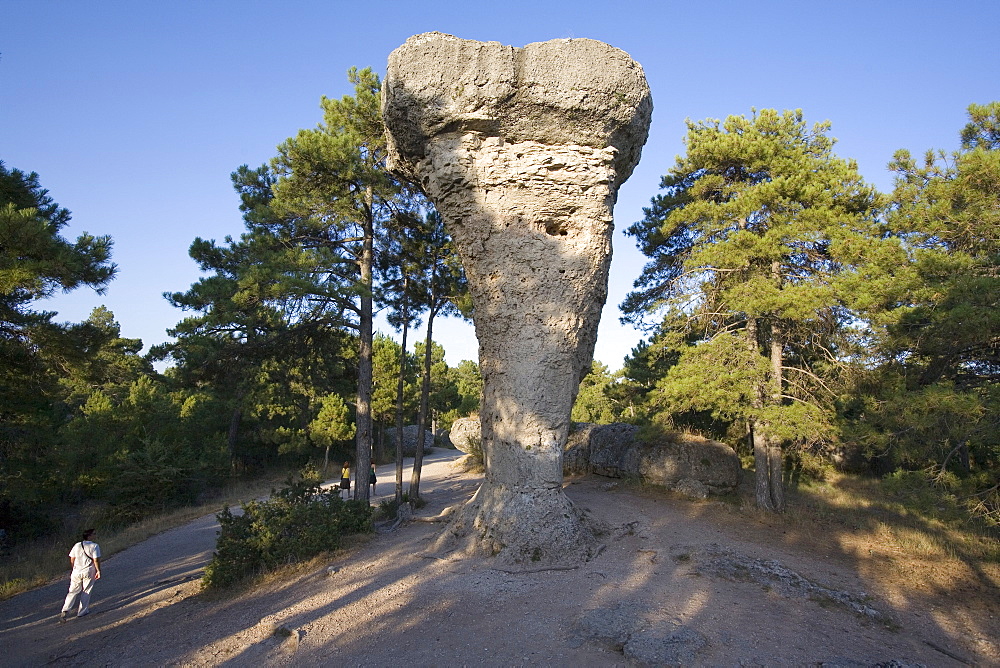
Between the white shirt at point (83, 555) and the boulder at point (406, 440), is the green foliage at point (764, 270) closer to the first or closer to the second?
the white shirt at point (83, 555)

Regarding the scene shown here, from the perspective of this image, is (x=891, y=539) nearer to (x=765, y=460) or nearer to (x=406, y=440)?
(x=765, y=460)

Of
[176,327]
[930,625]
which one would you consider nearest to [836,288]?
[930,625]

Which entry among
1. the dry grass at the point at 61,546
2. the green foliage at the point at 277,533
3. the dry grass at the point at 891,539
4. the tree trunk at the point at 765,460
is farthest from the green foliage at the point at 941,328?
the dry grass at the point at 61,546

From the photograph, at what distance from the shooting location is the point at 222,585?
8.84 meters

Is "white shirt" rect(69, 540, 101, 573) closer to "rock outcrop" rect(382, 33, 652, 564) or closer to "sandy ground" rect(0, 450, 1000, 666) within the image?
"sandy ground" rect(0, 450, 1000, 666)

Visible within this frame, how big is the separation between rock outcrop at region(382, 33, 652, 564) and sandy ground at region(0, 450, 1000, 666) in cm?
136

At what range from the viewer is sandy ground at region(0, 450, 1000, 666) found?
18.3 ft

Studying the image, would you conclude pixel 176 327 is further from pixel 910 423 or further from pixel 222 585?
pixel 910 423

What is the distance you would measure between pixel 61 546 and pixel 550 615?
50.0 ft

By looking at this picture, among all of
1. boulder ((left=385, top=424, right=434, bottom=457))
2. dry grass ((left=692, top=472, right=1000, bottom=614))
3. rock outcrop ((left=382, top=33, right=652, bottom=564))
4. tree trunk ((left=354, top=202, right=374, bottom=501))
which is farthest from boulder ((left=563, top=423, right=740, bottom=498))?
boulder ((left=385, top=424, right=434, bottom=457))

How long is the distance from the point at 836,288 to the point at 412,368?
85.9 feet

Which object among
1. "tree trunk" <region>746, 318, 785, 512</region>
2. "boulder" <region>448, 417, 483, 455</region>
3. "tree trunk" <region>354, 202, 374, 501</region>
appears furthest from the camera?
"boulder" <region>448, 417, 483, 455</region>

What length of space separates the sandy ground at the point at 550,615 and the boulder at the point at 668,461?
14.5 ft

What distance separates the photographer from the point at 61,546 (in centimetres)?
1438
